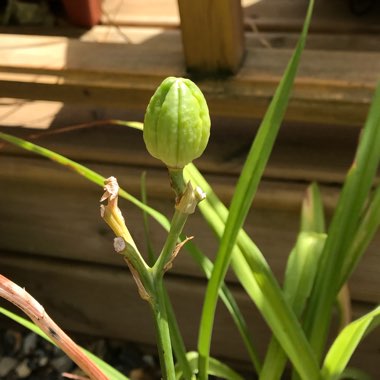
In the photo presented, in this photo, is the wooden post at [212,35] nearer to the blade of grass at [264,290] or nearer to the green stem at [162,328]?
the blade of grass at [264,290]

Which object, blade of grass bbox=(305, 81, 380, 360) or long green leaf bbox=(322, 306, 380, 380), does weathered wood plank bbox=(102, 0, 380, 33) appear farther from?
long green leaf bbox=(322, 306, 380, 380)

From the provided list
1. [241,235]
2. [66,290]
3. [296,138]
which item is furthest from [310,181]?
[66,290]

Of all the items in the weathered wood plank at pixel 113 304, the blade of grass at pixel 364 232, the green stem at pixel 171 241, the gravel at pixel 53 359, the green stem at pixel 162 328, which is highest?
the green stem at pixel 171 241

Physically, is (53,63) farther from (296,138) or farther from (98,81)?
(296,138)

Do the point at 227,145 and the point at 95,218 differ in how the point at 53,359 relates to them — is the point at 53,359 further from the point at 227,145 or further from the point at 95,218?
the point at 227,145

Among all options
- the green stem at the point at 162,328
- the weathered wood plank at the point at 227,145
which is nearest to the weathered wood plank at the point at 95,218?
the weathered wood plank at the point at 227,145

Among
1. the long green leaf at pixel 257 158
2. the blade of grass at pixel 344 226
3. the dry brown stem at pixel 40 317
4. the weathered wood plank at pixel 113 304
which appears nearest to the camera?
the dry brown stem at pixel 40 317
